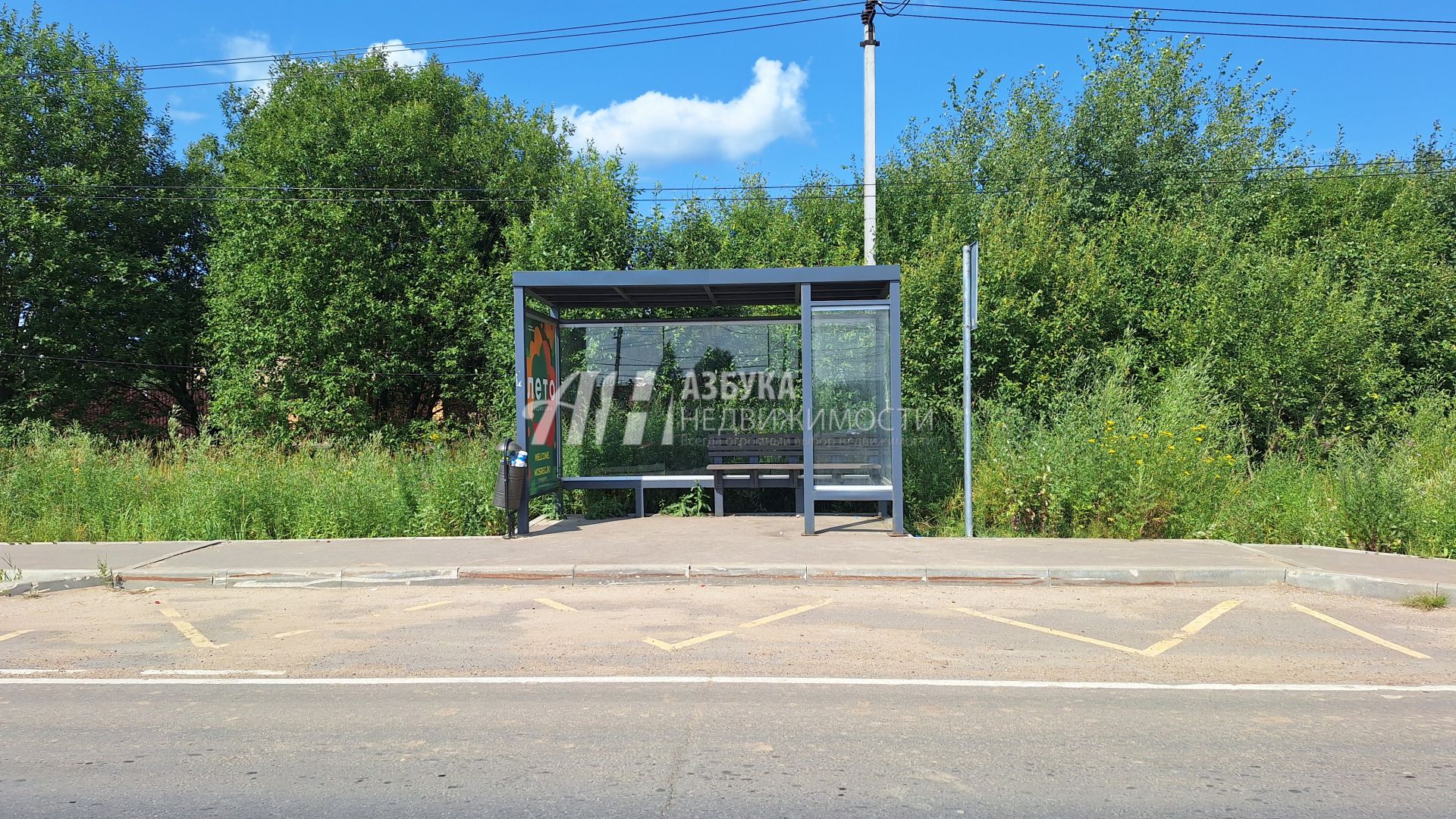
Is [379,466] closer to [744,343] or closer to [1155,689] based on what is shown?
[744,343]

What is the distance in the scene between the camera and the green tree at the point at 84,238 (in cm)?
1998

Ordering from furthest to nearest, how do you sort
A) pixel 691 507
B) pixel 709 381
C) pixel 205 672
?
pixel 709 381 → pixel 691 507 → pixel 205 672

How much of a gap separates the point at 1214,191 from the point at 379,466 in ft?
65.8

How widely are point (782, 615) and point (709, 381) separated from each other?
7.00 meters

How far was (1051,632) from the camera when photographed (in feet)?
21.1

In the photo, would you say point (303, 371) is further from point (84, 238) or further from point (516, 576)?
point (516, 576)

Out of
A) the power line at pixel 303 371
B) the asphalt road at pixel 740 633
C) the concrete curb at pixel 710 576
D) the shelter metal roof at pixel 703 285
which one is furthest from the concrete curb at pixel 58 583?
the power line at pixel 303 371

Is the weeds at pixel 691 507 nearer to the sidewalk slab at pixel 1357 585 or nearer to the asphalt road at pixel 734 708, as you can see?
the asphalt road at pixel 734 708

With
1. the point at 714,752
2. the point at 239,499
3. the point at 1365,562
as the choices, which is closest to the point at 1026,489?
the point at 1365,562

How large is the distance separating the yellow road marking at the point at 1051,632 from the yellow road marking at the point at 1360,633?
1826mm

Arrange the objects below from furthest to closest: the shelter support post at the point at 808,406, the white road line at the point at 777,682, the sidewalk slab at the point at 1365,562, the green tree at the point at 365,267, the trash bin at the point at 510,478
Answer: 1. the green tree at the point at 365,267
2. the shelter support post at the point at 808,406
3. the trash bin at the point at 510,478
4. the sidewalk slab at the point at 1365,562
5. the white road line at the point at 777,682

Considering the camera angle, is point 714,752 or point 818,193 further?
point 818,193

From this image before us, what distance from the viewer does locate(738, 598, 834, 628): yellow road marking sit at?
21.9 ft

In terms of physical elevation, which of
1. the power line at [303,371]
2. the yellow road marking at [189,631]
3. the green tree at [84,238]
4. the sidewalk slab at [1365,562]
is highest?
the green tree at [84,238]
